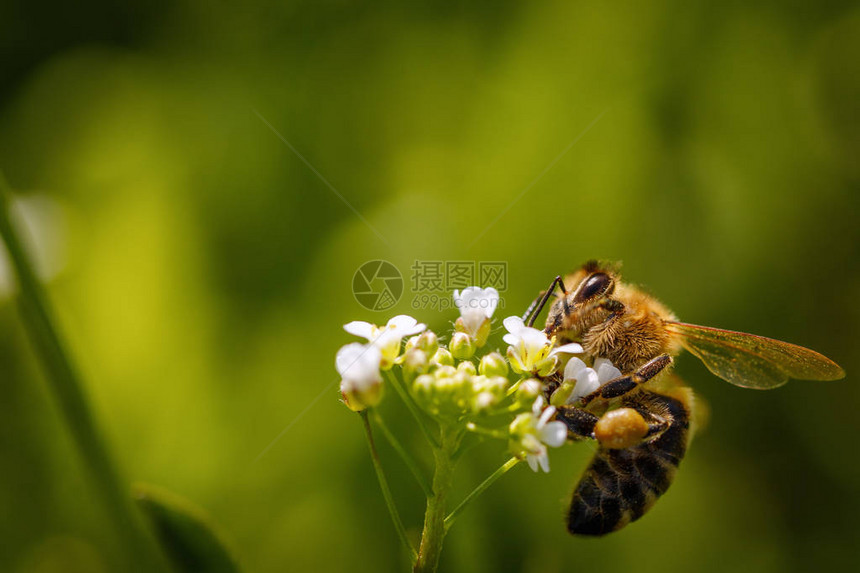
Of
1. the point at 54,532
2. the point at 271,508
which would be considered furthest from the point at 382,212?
the point at 54,532

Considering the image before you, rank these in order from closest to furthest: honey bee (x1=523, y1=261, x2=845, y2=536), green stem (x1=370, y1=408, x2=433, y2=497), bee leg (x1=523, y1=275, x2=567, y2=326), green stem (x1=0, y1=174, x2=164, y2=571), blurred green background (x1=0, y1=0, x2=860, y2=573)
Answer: green stem (x1=370, y1=408, x2=433, y2=497), green stem (x1=0, y1=174, x2=164, y2=571), honey bee (x1=523, y1=261, x2=845, y2=536), bee leg (x1=523, y1=275, x2=567, y2=326), blurred green background (x1=0, y1=0, x2=860, y2=573)

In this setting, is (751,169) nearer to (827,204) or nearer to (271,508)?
(827,204)

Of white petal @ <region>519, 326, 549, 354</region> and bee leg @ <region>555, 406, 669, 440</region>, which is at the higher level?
white petal @ <region>519, 326, 549, 354</region>

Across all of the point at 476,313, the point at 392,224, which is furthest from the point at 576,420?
the point at 392,224

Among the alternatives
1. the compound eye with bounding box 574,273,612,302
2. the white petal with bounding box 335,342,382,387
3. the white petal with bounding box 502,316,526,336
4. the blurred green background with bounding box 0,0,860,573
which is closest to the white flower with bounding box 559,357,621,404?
the white petal with bounding box 502,316,526,336

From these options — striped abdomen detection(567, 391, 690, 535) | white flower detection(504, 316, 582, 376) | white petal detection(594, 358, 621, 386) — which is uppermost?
white flower detection(504, 316, 582, 376)

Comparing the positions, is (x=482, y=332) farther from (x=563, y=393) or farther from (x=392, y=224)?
(x=392, y=224)

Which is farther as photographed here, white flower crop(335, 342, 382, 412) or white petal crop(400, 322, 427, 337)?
white petal crop(400, 322, 427, 337)

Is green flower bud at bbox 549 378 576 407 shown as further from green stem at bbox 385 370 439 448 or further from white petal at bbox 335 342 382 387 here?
white petal at bbox 335 342 382 387
